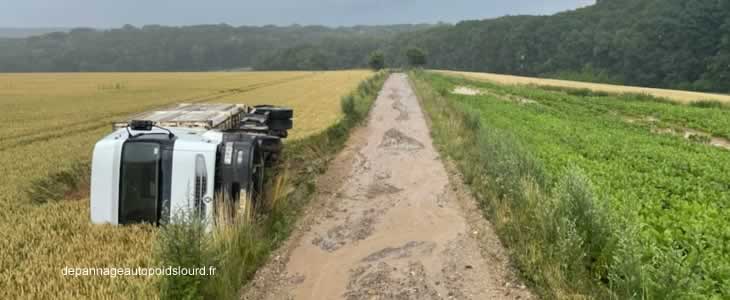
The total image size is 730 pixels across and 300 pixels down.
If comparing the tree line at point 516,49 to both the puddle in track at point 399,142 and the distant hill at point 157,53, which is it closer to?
the distant hill at point 157,53

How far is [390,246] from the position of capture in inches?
292

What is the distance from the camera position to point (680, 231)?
6430 mm

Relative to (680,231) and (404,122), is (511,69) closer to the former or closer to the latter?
(404,122)

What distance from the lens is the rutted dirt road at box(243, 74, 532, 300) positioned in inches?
233

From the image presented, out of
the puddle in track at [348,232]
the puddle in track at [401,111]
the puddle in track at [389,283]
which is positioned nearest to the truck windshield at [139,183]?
the puddle in track at [348,232]

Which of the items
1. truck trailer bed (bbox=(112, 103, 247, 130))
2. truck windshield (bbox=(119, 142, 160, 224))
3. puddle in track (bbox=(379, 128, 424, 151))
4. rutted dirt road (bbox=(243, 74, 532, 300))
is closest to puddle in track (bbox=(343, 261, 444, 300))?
rutted dirt road (bbox=(243, 74, 532, 300))

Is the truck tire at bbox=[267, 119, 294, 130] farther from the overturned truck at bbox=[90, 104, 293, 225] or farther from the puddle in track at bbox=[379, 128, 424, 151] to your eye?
the puddle in track at bbox=[379, 128, 424, 151]

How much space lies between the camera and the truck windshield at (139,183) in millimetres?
6152

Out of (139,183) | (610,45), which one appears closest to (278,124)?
(139,183)

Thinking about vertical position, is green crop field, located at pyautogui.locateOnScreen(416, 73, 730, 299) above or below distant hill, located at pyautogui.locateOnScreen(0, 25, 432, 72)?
below

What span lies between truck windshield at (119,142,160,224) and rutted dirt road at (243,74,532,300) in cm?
186

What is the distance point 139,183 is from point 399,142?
12097 mm

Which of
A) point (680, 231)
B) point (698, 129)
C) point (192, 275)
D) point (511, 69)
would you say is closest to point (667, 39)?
point (511, 69)

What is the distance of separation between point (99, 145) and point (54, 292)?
256 centimetres
